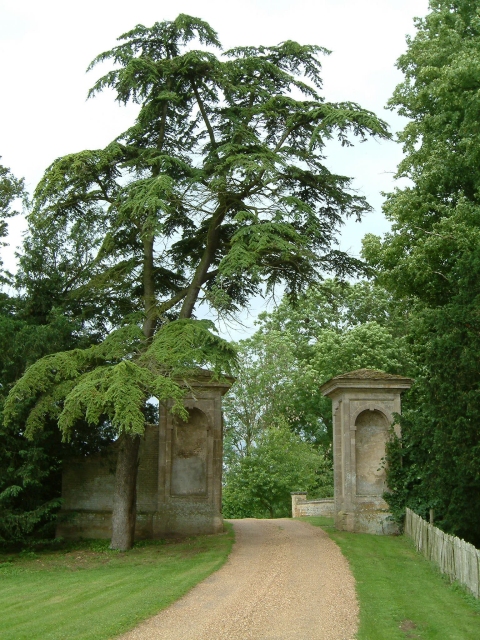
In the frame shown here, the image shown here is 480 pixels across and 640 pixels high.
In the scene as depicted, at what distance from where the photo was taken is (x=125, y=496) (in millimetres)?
19297

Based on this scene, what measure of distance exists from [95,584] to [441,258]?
46.1 feet

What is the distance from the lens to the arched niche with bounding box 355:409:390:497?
2191 centimetres

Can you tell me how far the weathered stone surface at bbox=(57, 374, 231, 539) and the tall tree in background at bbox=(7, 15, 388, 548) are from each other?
1.87 m

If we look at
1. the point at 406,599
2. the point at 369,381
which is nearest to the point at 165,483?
the point at 369,381

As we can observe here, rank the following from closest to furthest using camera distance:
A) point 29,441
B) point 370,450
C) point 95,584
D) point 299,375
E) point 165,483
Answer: point 95,584 < point 29,441 < point 165,483 < point 370,450 < point 299,375

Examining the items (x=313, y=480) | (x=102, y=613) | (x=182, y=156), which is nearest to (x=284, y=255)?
(x=182, y=156)

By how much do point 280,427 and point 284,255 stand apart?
20.5 m

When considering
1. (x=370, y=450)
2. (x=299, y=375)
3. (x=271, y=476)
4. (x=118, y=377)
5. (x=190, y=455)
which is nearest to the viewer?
(x=118, y=377)

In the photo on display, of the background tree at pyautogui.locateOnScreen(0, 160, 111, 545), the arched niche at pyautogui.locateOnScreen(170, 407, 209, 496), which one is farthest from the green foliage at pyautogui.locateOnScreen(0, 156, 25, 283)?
the arched niche at pyautogui.locateOnScreen(170, 407, 209, 496)

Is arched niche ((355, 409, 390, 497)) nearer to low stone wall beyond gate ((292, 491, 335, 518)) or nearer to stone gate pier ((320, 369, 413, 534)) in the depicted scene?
stone gate pier ((320, 369, 413, 534))

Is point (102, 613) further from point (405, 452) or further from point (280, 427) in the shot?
point (280, 427)

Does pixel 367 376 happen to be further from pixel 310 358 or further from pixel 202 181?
pixel 310 358

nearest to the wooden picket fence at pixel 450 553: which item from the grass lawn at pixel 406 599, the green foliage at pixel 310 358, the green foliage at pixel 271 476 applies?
the grass lawn at pixel 406 599

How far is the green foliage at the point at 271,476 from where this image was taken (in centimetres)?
3462
